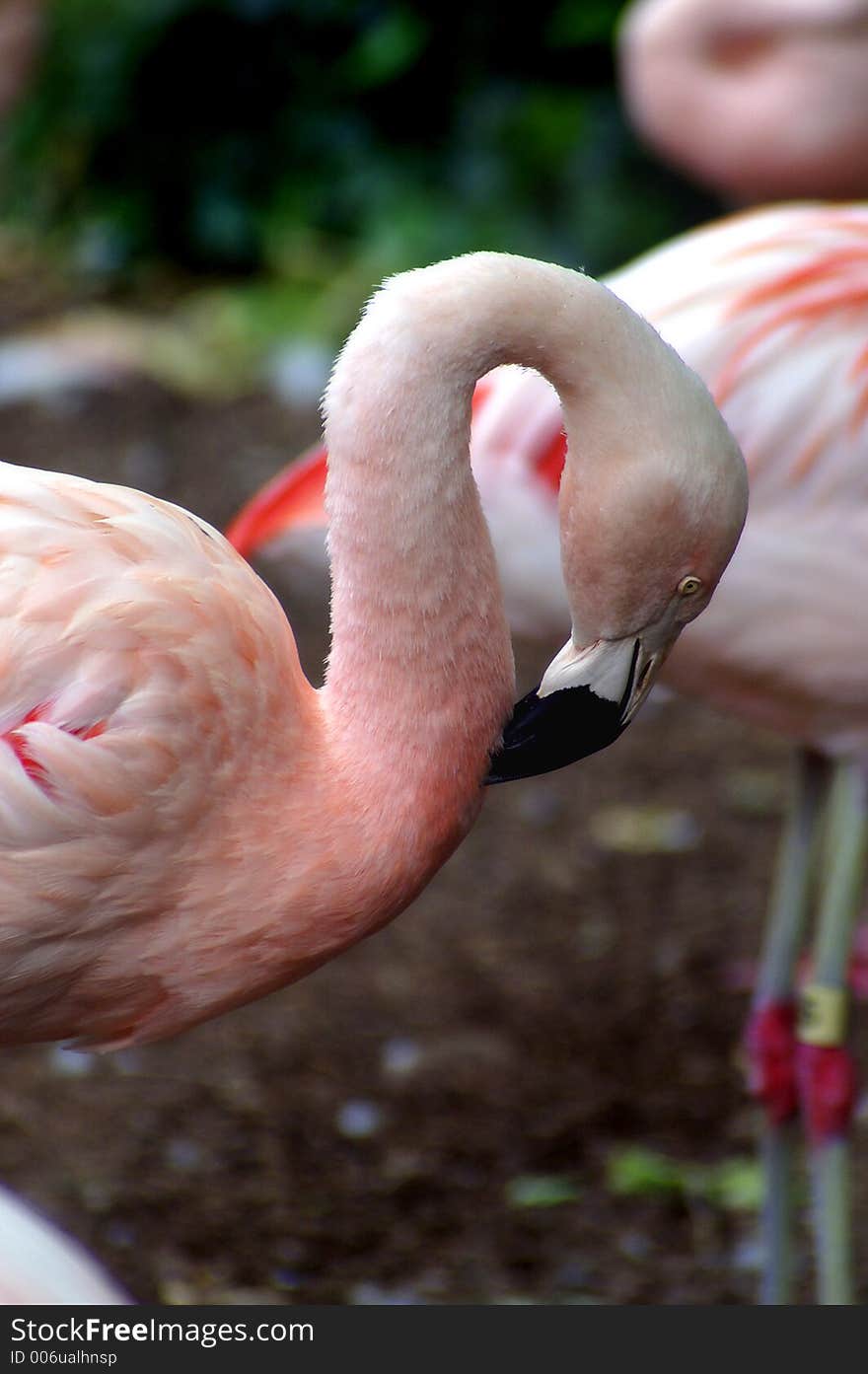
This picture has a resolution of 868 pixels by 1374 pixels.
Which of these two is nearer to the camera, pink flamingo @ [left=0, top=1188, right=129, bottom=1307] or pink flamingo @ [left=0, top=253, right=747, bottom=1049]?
pink flamingo @ [left=0, top=1188, right=129, bottom=1307]

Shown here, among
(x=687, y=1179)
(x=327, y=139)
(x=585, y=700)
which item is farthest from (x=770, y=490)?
(x=327, y=139)

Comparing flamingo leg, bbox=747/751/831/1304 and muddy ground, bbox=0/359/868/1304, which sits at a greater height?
flamingo leg, bbox=747/751/831/1304

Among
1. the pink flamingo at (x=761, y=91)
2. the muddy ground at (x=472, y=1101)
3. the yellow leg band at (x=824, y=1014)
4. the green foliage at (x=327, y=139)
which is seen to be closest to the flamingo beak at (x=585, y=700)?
the yellow leg band at (x=824, y=1014)

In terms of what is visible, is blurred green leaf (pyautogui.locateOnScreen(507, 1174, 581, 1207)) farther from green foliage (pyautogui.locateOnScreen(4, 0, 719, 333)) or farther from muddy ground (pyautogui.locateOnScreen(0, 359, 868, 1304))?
green foliage (pyautogui.locateOnScreen(4, 0, 719, 333))

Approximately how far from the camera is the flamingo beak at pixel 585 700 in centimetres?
166

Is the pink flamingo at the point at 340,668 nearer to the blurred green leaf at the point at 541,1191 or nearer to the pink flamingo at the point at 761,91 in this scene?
the blurred green leaf at the point at 541,1191

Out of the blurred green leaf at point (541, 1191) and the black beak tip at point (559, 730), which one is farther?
the blurred green leaf at point (541, 1191)

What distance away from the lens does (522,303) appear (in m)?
1.58

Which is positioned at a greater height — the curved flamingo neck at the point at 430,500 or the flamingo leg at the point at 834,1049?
the curved flamingo neck at the point at 430,500

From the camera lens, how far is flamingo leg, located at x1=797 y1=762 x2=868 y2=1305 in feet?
8.09

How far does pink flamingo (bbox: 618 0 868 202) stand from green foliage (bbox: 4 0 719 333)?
214 cm

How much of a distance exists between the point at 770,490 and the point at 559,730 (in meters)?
0.76

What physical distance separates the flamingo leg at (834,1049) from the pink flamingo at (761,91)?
170 cm

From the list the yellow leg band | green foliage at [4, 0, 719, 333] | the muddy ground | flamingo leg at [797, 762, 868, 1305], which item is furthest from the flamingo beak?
green foliage at [4, 0, 719, 333]
